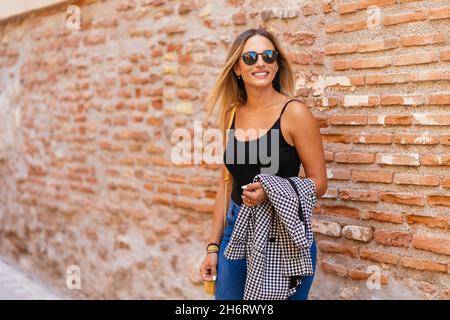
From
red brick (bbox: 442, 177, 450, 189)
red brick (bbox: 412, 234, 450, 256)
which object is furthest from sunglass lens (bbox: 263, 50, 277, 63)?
Answer: red brick (bbox: 412, 234, 450, 256)

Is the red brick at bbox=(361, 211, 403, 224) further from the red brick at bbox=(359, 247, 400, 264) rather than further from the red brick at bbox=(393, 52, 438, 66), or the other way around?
the red brick at bbox=(393, 52, 438, 66)

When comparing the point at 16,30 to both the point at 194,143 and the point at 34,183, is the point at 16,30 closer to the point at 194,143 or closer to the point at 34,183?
the point at 34,183

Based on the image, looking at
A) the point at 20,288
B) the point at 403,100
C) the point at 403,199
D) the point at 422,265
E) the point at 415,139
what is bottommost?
the point at 20,288

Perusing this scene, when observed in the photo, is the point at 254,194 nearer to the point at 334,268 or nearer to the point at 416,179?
the point at 416,179

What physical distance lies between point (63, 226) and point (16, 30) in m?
2.32

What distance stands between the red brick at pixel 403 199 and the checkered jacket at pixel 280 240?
2.62 feet

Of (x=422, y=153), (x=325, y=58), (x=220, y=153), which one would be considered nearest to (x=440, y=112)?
(x=422, y=153)

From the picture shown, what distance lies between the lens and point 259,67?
3.02 metres

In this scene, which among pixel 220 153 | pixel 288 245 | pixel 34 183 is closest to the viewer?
pixel 288 245

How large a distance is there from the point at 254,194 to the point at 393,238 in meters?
1.05

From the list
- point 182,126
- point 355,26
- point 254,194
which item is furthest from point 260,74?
→ point 182,126

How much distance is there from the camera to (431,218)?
3.24 metres

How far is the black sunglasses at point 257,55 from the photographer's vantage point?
119 inches
